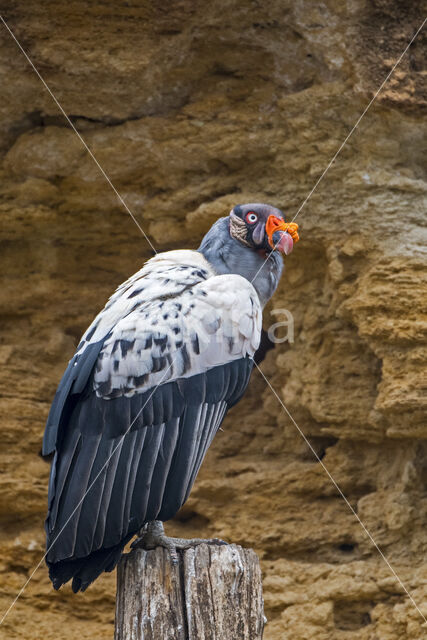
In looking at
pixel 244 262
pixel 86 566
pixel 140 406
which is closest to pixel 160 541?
pixel 86 566

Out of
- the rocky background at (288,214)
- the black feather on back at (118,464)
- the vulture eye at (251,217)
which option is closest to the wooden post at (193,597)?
the black feather on back at (118,464)

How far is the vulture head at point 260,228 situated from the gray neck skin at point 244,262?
0.14ft

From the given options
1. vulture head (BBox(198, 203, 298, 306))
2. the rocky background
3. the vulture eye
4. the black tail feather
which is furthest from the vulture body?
the rocky background

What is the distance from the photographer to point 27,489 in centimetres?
584

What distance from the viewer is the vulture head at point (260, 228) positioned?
14.0ft

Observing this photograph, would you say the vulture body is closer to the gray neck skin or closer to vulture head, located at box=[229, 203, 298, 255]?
vulture head, located at box=[229, 203, 298, 255]

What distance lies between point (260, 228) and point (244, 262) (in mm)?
179

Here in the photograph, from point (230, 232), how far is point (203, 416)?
3.28ft

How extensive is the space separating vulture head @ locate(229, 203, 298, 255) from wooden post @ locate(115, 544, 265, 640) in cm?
149

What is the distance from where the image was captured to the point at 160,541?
3.69m

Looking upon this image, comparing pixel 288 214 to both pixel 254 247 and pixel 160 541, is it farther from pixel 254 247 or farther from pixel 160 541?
pixel 160 541

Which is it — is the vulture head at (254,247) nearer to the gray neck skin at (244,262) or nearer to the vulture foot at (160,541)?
the gray neck skin at (244,262)

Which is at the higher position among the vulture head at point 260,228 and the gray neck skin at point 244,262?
the vulture head at point 260,228

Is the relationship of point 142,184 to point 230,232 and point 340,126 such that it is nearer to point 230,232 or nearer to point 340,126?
point 340,126
